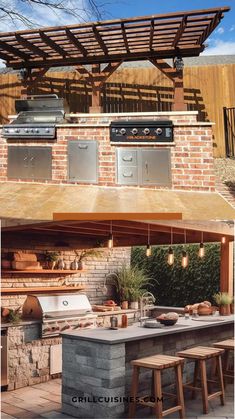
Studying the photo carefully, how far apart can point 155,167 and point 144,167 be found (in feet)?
0.83

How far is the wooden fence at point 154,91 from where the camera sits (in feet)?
45.2

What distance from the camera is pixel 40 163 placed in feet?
33.3

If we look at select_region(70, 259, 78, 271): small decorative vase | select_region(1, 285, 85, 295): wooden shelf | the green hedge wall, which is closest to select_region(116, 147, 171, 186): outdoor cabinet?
select_region(70, 259, 78, 271): small decorative vase

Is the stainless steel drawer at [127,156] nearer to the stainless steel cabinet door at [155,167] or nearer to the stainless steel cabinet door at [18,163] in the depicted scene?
the stainless steel cabinet door at [155,167]

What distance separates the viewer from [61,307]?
7789 mm

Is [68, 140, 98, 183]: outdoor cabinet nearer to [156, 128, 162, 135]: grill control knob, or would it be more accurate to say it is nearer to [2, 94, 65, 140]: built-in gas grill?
[2, 94, 65, 140]: built-in gas grill

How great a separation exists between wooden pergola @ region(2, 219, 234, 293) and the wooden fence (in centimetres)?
578

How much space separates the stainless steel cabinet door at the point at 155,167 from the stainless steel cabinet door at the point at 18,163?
2925 mm

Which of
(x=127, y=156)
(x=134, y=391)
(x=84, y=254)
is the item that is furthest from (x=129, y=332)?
(x=127, y=156)

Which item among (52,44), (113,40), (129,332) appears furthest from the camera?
(52,44)

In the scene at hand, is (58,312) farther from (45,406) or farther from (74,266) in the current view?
(45,406)

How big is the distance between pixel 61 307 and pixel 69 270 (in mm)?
1357

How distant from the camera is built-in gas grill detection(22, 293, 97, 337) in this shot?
7.33m

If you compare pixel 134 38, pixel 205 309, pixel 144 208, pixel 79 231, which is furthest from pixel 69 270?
pixel 134 38
